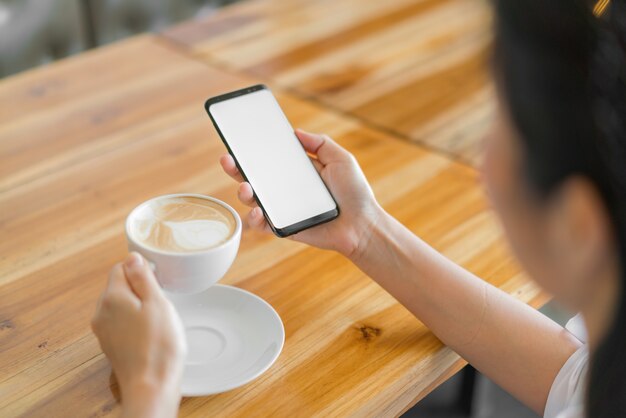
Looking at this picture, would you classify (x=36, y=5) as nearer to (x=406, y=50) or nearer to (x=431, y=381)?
(x=406, y=50)

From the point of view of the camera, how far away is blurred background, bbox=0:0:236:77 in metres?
1.98

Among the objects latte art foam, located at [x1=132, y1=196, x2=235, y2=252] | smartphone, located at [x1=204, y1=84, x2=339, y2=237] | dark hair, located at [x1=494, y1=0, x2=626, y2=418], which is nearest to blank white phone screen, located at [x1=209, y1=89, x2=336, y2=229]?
smartphone, located at [x1=204, y1=84, x2=339, y2=237]

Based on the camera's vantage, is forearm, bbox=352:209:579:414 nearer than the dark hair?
No

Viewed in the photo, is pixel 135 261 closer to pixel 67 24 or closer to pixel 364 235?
pixel 364 235

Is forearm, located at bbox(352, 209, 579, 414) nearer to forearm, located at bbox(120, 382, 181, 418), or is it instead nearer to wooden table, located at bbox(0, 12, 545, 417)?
wooden table, located at bbox(0, 12, 545, 417)

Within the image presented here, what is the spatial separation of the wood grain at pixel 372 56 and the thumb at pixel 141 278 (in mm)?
686

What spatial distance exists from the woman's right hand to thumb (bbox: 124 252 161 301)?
22cm

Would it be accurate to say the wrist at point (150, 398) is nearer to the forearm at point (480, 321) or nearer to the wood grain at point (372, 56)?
the forearm at point (480, 321)

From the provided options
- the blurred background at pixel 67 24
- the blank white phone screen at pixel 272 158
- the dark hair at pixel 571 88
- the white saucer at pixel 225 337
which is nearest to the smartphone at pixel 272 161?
the blank white phone screen at pixel 272 158

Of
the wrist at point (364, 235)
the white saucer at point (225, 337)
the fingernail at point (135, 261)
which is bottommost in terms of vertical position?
the white saucer at point (225, 337)

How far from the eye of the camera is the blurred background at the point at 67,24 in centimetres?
198

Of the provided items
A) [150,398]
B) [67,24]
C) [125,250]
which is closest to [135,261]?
[150,398]

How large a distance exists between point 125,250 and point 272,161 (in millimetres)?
231

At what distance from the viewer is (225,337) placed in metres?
0.88
